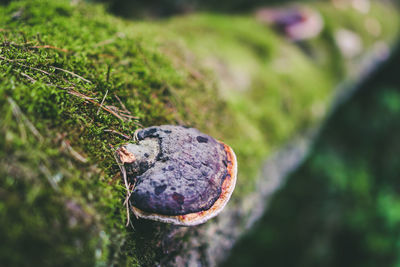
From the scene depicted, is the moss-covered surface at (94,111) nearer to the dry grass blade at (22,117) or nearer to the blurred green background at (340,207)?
the dry grass blade at (22,117)

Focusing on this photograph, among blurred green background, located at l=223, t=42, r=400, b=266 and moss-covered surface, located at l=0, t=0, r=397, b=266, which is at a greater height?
moss-covered surface, located at l=0, t=0, r=397, b=266

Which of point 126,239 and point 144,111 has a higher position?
point 144,111

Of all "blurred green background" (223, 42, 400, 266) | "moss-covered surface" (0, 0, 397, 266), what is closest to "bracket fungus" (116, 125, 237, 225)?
"moss-covered surface" (0, 0, 397, 266)

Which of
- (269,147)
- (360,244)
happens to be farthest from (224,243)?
(360,244)

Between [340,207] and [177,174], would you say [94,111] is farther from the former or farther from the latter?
[340,207]

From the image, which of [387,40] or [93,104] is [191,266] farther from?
[387,40]

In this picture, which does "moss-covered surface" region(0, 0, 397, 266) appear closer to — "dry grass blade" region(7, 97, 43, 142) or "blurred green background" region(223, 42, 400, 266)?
"dry grass blade" region(7, 97, 43, 142)
